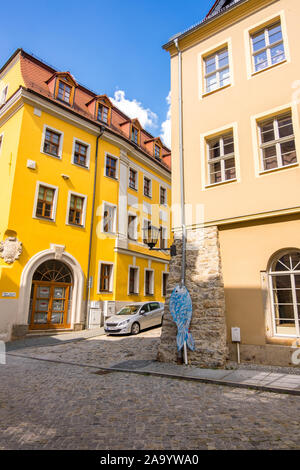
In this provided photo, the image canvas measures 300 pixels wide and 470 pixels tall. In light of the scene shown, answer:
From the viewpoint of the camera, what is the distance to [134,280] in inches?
875

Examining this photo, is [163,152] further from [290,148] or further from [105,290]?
[290,148]

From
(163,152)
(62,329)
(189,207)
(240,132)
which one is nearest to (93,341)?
(62,329)

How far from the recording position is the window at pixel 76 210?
1833cm

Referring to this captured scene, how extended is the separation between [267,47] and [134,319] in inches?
486

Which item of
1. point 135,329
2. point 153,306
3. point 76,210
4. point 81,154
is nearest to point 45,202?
point 76,210

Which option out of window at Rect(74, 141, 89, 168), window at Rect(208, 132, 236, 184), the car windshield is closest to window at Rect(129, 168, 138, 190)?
window at Rect(74, 141, 89, 168)

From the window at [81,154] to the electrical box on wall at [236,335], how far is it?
48.0 ft

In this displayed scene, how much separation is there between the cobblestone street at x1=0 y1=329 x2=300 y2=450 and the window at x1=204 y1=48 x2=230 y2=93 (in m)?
9.40

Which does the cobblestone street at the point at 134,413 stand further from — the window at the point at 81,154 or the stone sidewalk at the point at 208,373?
the window at the point at 81,154

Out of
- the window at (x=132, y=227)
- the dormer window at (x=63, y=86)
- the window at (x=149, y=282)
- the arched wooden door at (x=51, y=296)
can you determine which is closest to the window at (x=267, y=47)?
the dormer window at (x=63, y=86)

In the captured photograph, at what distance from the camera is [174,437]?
3.89 m

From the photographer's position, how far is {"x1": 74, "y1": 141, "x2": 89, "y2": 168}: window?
1928cm

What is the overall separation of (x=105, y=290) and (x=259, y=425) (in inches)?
623

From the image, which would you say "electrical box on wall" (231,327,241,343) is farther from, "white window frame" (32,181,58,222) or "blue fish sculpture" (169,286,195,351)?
"white window frame" (32,181,58,222)
